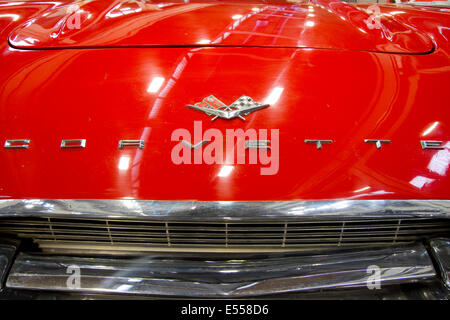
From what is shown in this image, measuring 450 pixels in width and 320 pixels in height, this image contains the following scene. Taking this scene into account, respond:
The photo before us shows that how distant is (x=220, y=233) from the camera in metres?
0.96

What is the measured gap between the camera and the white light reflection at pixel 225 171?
958 millimetres

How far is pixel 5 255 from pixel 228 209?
26.7 inches

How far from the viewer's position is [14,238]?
1034 mm

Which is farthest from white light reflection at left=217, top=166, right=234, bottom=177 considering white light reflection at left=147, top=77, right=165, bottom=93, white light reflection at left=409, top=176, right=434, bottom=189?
white light reflection at left=409, top=176, right=434, bottom=189

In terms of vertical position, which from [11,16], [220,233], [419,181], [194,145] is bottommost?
[220,233]

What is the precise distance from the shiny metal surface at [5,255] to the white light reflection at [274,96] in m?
0.90

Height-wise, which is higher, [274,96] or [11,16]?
[11,16]

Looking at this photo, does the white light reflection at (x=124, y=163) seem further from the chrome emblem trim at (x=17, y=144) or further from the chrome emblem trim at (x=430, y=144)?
the chrome emblem trim at (x=430, y=144)

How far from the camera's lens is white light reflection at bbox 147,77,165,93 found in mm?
1152

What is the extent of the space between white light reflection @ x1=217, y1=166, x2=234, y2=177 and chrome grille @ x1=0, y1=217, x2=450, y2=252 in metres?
0.14

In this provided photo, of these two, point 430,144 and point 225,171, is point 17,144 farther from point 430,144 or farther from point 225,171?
point 430,144

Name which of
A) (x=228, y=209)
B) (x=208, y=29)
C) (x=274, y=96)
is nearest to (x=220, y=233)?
(x=228, y=209)

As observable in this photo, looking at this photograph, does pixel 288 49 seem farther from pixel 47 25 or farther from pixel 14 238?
pixel 14 238

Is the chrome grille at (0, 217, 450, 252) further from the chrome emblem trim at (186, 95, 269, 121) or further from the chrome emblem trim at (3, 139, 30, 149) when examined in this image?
the chrome emblem trim at (186, 95, 269, 121)
